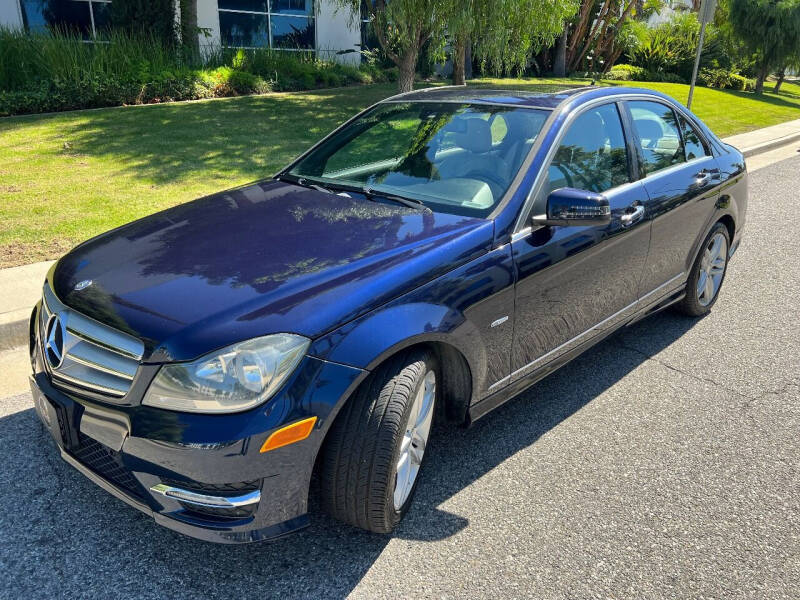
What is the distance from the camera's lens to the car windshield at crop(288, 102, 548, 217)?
129 inches

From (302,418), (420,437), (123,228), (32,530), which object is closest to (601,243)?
(420,437)

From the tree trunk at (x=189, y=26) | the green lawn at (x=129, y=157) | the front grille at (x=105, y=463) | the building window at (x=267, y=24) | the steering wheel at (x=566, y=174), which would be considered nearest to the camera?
the front grille at (x=105, y=463)

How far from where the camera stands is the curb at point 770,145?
12.7m

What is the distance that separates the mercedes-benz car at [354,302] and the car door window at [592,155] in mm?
13

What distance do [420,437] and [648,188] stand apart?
2.15 m

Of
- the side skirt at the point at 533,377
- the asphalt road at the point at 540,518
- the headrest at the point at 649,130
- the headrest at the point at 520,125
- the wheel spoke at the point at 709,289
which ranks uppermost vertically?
the headrest at the point at 520,125

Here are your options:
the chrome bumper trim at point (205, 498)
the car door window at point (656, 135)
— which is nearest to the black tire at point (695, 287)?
the car door window at point (656, 135)

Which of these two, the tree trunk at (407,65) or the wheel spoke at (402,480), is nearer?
the wheel spoke at (402,480)

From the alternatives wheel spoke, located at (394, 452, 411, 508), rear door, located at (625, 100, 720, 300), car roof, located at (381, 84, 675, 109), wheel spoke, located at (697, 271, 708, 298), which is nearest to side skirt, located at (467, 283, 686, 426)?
rear door, located at (625, 100, 720, 300)

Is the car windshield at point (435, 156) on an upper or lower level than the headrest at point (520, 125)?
lower

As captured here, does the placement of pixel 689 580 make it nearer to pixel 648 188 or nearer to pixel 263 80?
pixel 648 188

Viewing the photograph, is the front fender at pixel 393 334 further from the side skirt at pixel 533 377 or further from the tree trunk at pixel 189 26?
the tree trunk at pixel 189 26

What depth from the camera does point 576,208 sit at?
119 inches

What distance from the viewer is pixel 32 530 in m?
2.66
